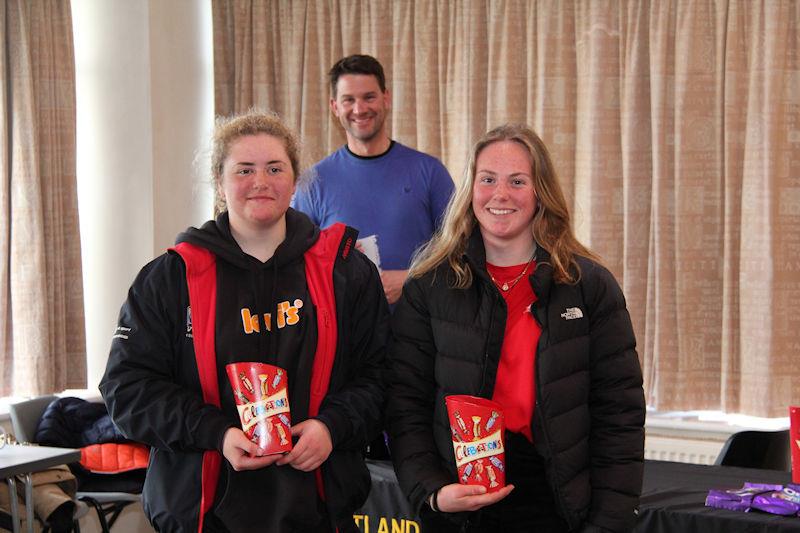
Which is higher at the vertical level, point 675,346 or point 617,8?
point 617,8

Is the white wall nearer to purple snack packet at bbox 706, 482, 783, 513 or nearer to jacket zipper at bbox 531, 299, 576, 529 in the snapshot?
purple snack packet at bbox 706, 482, 783, 513

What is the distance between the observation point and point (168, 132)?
4.76 m

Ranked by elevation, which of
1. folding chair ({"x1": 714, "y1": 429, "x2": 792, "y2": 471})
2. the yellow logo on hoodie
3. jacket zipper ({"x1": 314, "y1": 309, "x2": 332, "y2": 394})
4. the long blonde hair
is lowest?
folding chair ({"x1": 714, "y1": 429, "x2": 792, "y2": 471})

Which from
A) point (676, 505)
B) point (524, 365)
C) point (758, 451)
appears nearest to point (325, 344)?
point (524, 365)

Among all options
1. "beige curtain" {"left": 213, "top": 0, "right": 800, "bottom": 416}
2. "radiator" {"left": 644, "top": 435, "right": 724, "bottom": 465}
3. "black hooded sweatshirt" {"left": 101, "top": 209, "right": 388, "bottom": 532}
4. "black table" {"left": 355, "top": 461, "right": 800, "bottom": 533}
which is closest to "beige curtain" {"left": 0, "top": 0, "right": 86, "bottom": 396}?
"beige curtain" {"left": 213, "top": 0, "right": 800, "bottom": 416}

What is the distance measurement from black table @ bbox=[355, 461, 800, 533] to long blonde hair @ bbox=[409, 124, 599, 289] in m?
0.98

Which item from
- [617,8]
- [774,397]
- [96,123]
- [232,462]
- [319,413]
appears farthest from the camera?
[96,123]

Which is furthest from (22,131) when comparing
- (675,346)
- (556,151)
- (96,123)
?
(675,346)

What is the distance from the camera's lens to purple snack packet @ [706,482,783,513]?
8.77 ft

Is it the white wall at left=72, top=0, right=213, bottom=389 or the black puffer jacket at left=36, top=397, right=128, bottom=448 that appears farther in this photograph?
the white wall at left=72, top=0, right=213, bottom=389

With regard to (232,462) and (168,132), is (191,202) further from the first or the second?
(232,462)

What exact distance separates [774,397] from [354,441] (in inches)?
108

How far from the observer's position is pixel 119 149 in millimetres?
4688

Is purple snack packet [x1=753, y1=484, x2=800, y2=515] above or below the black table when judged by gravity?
above
